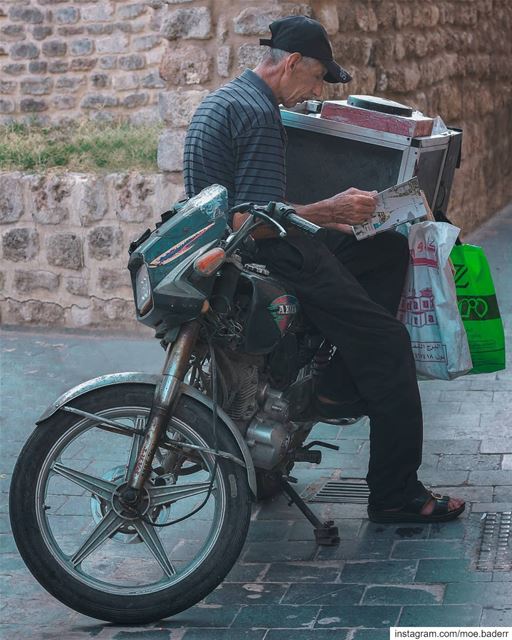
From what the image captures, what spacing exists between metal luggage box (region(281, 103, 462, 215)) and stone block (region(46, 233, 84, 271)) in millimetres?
3223

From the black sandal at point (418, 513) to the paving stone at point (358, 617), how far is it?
68cm

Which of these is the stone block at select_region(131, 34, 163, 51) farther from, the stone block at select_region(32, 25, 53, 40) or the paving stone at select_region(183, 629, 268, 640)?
the paving stone at select_region(183, 629, 268, 640)

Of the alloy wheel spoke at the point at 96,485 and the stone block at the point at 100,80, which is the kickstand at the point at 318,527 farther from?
the stone block at the point at 100,80

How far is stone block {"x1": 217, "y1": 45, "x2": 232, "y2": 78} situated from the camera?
7129 mm

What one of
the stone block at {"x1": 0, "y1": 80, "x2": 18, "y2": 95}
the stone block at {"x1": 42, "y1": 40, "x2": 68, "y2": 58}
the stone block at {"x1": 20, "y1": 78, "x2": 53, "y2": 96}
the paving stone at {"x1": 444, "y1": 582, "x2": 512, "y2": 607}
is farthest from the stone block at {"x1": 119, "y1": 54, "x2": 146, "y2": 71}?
the paving stone at {"x1": 444, "y1": 582, "x2": 512, "y2": 607}

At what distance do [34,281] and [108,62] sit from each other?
21.4ft

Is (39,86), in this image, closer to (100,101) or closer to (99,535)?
(100,101)

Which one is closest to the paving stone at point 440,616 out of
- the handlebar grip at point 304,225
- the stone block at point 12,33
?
the handlebar grip at point 304,225

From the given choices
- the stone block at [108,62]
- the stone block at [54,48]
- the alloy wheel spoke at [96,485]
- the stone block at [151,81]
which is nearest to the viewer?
the alloy wheel spoke at [96,485]

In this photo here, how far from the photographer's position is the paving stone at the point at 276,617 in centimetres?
359

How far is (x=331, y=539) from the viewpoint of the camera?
418cm

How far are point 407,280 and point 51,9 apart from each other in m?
10.4

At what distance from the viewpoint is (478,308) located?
4.29 m

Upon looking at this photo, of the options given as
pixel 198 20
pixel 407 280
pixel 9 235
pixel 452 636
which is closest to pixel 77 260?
pixel 9 235
